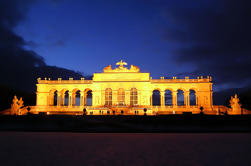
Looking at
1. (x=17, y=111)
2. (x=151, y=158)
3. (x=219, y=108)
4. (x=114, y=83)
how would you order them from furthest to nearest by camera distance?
(x=114, y=83), (x=219, y=108), (x=17, y=111), (x=151, y=158)

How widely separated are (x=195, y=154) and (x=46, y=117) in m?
20.7

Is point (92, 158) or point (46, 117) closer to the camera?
point (92, 158)

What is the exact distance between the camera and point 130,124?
77.3 feet

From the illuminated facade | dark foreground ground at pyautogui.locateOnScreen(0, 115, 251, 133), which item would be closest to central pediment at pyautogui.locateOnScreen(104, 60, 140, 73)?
the illuminated facade

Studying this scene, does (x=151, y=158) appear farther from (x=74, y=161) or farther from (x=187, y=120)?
(x=187, y=120)

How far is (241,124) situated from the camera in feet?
74.0

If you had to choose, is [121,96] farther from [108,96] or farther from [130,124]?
[130,124]

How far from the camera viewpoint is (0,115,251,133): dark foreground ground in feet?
73.5

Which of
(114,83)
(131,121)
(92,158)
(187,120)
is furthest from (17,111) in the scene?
A: (92,158)

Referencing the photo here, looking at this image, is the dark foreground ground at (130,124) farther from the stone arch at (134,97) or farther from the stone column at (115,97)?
the stone arch at (134,97)

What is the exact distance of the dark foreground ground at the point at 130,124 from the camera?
22406 mm

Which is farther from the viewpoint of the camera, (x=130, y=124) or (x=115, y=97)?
(x=115, y=97)

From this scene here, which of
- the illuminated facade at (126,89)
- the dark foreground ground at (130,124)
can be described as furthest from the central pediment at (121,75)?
the dark foreground ground at (130,124)

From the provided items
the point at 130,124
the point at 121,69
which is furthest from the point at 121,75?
the point at 130,124
